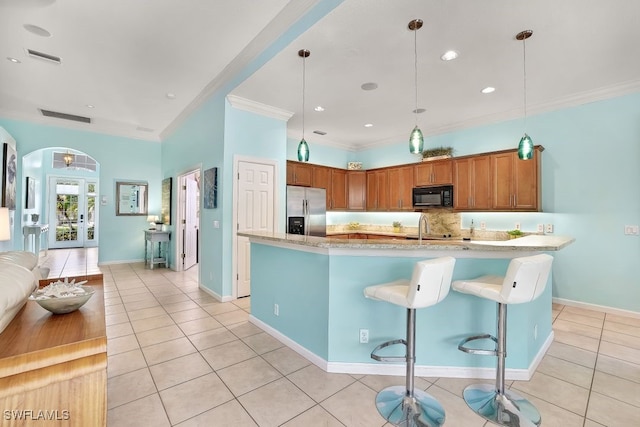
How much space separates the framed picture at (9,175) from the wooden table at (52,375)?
500cm

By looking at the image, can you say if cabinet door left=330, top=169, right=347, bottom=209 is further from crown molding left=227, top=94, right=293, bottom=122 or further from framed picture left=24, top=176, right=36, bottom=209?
framed picture left=24, top=176, right=36, bottom=209

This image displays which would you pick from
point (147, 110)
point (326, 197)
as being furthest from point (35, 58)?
point (326, 197)

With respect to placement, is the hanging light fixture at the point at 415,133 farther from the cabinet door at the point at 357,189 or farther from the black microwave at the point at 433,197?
the cabinet door at the point at 357,189

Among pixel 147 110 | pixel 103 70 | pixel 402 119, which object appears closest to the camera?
pixel 103 70

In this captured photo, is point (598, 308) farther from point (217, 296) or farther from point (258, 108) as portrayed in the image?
point (258, 108)

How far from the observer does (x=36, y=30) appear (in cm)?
309

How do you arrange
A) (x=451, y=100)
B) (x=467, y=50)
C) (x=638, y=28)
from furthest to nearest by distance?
(x=451, y=100)
(x=467, y=50)
(x=638, y=28)

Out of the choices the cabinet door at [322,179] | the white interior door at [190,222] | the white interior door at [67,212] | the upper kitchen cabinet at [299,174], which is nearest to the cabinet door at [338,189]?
the cabinet door at [322,179]

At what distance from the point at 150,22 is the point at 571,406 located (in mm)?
4719

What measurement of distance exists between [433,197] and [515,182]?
128 centimetres

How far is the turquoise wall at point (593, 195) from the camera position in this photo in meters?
3.69

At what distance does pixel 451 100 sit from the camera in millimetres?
4176

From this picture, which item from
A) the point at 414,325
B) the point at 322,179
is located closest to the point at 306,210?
the point at 322,179

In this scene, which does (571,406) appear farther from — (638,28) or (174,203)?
(174,203)
